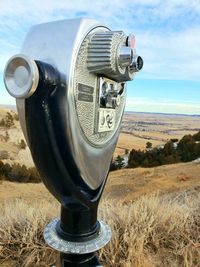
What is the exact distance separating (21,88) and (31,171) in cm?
968

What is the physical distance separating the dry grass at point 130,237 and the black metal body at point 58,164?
1.13 meters

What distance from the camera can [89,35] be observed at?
160 centimetres

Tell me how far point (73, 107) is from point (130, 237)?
1766 mm

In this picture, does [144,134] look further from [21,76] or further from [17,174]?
[21,76]

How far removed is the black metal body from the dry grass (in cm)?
113

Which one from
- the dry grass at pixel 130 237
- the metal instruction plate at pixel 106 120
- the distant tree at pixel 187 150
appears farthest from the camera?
the distant tree at pixel 187 150

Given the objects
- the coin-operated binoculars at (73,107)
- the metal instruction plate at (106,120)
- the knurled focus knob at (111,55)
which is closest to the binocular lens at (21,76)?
the coin-operated binoculars at (73,107)

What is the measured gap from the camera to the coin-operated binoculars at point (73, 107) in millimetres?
1491

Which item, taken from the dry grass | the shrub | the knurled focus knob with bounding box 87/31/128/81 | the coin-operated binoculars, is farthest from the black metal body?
the shrub

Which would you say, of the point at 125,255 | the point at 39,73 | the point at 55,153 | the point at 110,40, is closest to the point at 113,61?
the point at 110,40

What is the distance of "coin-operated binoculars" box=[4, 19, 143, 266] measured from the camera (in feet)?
4.89

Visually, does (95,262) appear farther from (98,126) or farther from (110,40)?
(110,40)

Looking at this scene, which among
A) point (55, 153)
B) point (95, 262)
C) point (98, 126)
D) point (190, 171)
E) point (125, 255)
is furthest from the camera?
point (190, 171)

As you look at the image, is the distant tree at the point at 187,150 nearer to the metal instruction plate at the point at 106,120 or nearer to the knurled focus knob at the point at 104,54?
the metal instruction plate at the point at 106,120
